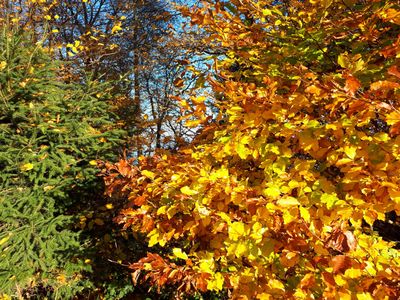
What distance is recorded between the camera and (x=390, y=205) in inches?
62.9

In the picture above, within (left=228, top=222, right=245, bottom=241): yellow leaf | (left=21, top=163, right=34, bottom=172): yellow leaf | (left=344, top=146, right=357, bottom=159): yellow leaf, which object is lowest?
(left=228, top=222, right=245, bottom=241): yellow leaf

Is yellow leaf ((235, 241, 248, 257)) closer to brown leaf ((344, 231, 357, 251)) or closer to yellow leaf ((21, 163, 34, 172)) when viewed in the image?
brown leaf ((344, 231, 357, 251))

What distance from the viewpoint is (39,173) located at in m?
4.26

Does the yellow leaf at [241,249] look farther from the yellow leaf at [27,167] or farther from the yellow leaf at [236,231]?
the yellow leaf at [27,167]

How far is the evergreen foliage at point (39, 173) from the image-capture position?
13.1ft

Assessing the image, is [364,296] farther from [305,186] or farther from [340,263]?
[305,186]

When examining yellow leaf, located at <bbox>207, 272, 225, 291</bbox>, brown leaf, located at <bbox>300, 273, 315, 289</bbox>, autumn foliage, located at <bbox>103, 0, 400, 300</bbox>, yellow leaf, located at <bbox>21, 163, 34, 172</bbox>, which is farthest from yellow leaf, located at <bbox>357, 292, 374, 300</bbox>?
yellow leaf, located at <bbox>21, 163, 34, 172</bbox>

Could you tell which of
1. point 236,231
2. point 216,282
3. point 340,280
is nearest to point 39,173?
point 216,282

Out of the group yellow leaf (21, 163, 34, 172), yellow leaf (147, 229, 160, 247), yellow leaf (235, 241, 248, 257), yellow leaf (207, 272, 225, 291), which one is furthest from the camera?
yellow leaf (21, 163, 34, 172)

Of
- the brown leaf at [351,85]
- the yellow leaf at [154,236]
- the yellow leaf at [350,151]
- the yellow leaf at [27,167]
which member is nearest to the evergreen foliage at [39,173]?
the yellow leaf at [27,167]

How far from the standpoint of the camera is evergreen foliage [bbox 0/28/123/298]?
398cm

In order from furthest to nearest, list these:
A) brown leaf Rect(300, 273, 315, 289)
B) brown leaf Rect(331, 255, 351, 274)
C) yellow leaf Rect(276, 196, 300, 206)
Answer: yellow leaf Rect(276, 196, 300, 206), brown leaf Rect(300, 273, 315, 289), brown leaf Rect(331, 255, 351, 274)

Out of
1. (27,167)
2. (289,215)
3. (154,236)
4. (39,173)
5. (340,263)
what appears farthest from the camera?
(39,173)

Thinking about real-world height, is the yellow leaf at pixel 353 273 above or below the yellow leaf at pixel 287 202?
below
